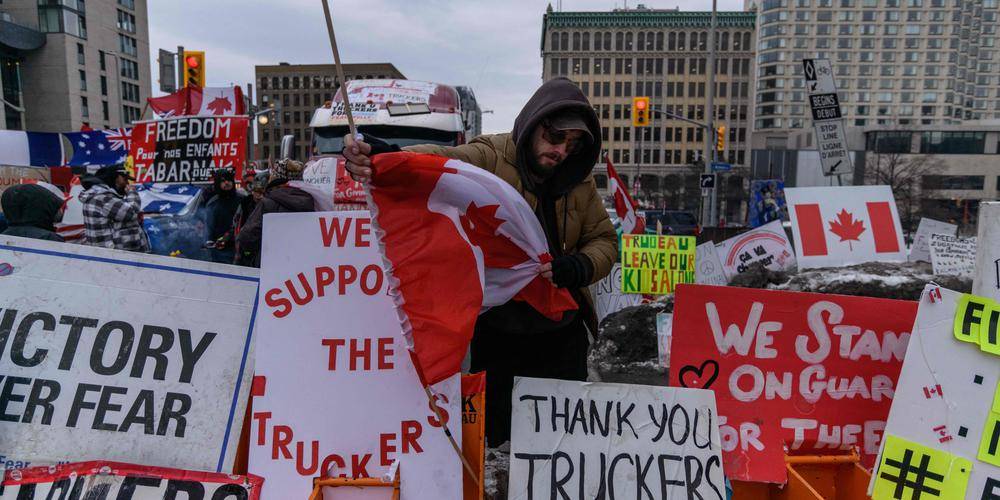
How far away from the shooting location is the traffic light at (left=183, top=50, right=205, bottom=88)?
39.7 ft

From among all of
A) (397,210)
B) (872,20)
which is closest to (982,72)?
(872,20)

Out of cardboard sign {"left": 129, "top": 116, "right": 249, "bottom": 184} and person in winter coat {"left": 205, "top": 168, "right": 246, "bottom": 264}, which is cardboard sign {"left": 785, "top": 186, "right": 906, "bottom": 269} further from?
cardboard sign {"left": 129, "top": 116, "right": 249, "bottom": 184}

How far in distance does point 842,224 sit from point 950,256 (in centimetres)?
202

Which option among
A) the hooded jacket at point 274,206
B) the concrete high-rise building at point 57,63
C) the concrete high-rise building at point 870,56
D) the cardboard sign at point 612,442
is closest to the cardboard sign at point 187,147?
the hooded jacket at point 274,206

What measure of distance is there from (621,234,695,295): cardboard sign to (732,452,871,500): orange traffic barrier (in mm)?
6069

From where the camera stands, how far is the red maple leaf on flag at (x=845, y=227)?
7748mm

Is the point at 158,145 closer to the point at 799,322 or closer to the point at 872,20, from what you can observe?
the point at 799,322

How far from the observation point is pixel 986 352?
230cm

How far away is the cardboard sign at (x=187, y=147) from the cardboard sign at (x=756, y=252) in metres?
7.38

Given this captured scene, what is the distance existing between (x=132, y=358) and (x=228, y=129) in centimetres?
667

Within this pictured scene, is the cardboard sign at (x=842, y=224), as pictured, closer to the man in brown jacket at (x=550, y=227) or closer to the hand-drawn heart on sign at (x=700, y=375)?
the hand-drawn heart on sign at (x=700, y=375)

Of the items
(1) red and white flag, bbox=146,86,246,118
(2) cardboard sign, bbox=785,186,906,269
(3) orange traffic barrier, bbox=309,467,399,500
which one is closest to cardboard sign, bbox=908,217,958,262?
(2) cardboard sign, bbox=785,186,906,269

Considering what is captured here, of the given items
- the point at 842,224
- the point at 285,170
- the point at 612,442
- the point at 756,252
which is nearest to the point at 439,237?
the point at 612,442

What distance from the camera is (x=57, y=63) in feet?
185
